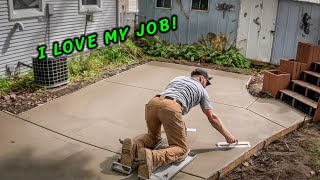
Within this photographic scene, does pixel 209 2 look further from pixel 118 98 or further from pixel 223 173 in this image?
pixel 223 173

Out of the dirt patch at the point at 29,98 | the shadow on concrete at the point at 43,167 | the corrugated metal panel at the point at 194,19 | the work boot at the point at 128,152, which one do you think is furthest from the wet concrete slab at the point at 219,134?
the corrugated metal panel at the point at 194,19

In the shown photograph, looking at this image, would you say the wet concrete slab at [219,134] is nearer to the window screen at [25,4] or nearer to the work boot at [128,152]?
the work boot at [128,152]

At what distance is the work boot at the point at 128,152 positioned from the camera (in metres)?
4.39

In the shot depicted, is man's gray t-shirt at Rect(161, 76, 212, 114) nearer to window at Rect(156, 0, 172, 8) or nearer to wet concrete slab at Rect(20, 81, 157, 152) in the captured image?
wet concrete slab at Rect(20, 81, 157, 152)

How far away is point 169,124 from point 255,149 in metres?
1.61

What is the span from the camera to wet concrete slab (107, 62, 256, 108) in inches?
293

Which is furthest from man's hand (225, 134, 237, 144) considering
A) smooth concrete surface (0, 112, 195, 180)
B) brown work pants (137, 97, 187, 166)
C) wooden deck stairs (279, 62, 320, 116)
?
wooden deck stairs (279, 62, 320, 116)

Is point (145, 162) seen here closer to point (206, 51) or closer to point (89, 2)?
point (206, 51)

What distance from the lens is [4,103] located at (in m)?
6.70

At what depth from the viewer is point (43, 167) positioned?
4.60 metres

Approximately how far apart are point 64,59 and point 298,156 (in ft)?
16.1

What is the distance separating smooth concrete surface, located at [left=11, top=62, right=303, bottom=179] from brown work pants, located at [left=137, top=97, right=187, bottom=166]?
322 millimetres

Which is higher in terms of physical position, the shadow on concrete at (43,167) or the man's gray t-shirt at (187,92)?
the man's gray t-shirt at (187,92)

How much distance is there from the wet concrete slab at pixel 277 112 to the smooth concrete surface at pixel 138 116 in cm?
2
